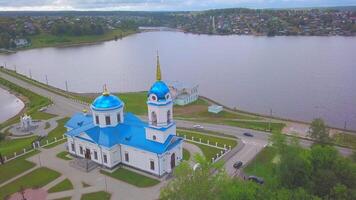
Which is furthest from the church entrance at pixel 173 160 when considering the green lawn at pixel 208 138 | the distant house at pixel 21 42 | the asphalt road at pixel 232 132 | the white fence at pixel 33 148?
the distant house at pixel 21 42

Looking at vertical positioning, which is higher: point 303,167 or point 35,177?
point 303,167

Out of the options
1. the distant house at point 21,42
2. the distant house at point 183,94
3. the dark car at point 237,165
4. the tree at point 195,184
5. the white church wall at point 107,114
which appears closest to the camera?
the tree at point 195,184

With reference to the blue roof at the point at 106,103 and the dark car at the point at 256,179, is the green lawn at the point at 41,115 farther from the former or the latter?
the dark car at the point at 256,179

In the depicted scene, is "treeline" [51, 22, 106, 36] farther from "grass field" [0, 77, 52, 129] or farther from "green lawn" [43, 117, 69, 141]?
"green lawn" [43, 117, 69, 141]

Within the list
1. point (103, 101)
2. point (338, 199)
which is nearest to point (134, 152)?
point (103, 101)

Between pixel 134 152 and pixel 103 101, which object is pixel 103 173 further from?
pixel 103 101

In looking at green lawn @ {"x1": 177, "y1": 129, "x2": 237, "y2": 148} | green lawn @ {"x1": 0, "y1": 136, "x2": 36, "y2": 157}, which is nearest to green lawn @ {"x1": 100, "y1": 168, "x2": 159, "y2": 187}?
green lawn @ {"x1": 177, "y1": 129, "x2": 237, "y2": 148}

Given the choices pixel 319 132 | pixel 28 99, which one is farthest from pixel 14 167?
pixel 28 99
